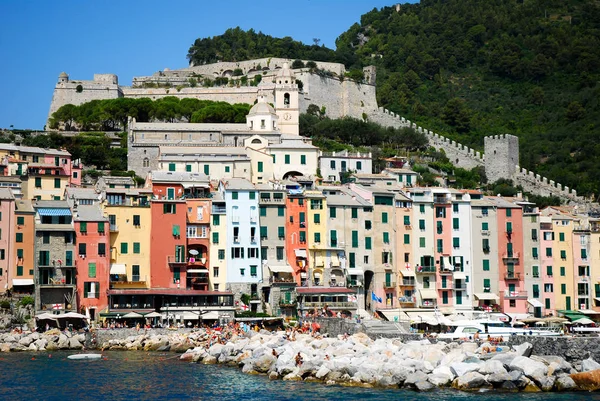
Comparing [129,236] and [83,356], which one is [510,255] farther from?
[83,356]

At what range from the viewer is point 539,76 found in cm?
14050

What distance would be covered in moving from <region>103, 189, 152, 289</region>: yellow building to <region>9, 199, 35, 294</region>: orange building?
4.60 meters

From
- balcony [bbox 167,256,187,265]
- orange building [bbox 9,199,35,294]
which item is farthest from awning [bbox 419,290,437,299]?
orange building [bbox 9,199,35,294]

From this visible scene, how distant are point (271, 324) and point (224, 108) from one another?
A: 41274 millimetres

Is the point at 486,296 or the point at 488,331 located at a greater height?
the point at 486,296

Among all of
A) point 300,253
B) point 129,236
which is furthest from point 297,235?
point 129,236

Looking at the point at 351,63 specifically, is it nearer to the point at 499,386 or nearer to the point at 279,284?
the point at 279,284

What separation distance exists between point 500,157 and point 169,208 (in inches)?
1693

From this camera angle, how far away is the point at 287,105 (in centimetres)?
10250

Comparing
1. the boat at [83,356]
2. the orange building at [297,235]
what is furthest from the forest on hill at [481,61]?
the boat at [83,356]

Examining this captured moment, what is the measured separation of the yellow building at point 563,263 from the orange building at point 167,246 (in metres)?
25.3

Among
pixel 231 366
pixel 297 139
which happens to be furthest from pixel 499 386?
pixel 297 139

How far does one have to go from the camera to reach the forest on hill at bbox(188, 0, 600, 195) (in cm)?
12356

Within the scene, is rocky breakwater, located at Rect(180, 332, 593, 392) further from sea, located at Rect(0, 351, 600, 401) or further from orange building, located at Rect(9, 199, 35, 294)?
orange building, located at Rect(9, 199, 35, 294)
